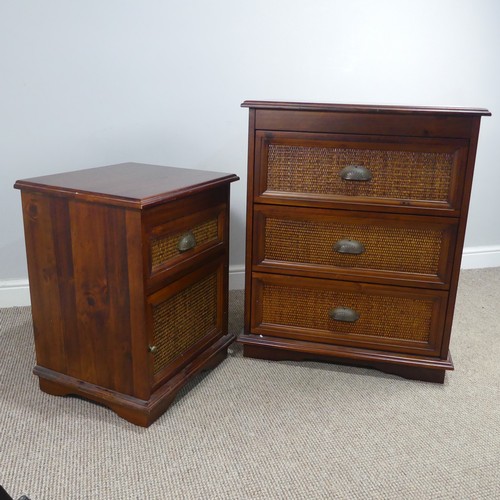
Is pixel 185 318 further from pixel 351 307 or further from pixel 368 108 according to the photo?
pixel 368 108

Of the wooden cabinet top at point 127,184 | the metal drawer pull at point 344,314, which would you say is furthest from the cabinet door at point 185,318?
the metal drawer pull at point 344,314

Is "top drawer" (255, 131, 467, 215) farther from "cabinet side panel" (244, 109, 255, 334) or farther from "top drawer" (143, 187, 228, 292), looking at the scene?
"top drawer" (143, 187, 228, 292)

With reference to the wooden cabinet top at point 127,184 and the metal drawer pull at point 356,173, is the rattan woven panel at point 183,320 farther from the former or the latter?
the metal drawer pull at point 356,173

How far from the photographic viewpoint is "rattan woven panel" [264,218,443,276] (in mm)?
1463

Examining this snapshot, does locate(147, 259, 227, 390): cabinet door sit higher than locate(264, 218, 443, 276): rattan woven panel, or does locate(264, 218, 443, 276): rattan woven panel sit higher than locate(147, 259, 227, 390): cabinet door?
locate(264, 218, 443, 276): rattan woven panel

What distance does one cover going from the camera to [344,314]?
1561mm

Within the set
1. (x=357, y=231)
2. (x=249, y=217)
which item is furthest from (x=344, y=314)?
(x=249, y=217)

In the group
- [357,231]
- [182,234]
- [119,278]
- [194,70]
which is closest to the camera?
[119,278]

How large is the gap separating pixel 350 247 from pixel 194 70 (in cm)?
95

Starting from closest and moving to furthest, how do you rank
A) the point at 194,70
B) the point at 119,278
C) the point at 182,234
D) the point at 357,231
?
the point at 119,278
the point at 182,234
the point at 357,231
the point at 194,70

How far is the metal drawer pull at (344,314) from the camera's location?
5.11 ft

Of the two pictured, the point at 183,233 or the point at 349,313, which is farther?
the point at 349,313

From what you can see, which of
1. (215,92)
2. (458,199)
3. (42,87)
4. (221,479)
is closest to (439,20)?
(215,92)

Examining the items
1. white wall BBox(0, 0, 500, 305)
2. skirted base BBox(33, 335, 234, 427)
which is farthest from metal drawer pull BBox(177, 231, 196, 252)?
white wall BBox(0, 0, 500, 305)
